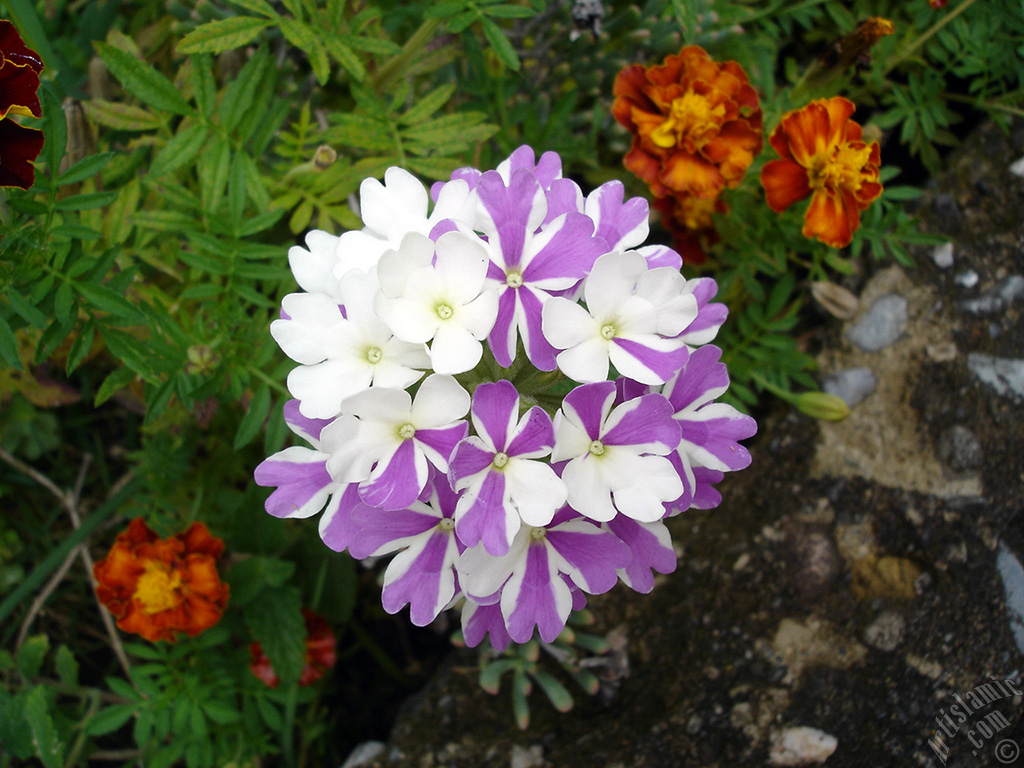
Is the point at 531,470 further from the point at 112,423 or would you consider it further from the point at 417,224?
the point at 112,423

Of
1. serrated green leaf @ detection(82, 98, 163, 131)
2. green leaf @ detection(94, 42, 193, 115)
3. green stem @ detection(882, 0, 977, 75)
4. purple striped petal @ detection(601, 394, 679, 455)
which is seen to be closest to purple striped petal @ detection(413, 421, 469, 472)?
purple striped petal @ detection(601, 394, 679, 455)

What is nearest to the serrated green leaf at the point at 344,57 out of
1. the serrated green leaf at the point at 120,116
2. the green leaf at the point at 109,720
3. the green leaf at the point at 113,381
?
the serrated green leaf at the point at 120,116

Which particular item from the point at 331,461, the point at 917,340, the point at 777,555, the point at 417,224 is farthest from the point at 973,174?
the point at 331,461

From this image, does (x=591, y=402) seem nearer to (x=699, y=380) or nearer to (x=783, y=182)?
(x=699, y=380)

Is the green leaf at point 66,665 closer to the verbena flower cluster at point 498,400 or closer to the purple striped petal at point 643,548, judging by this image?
the verbena flower cluster at point 498,400

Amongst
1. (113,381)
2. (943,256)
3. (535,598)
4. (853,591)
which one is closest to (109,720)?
(113,381)

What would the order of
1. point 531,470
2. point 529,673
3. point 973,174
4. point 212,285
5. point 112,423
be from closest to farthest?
1. point 531,470
2. point 212,285
3. point 529,673
4. point 973,174
5. point 112,423

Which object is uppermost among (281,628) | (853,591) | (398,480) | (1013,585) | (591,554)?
(398,480)
